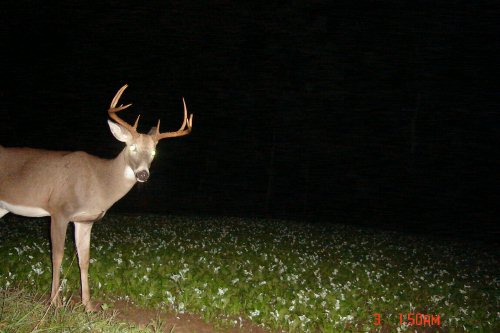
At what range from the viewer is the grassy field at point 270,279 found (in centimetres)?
744

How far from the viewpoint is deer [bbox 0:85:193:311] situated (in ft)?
22.3

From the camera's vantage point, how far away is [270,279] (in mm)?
9492

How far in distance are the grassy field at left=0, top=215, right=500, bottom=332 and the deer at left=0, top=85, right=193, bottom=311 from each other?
2.51ft

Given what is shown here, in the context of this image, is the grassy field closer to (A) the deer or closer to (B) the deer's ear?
(A) the deer

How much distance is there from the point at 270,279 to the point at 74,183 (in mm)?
4404

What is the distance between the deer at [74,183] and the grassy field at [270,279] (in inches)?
30.1

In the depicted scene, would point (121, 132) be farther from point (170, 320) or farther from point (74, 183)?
point (170, 320)

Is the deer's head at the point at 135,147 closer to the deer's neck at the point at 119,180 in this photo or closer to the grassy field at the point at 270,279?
the deer's neck at the point at 119,180

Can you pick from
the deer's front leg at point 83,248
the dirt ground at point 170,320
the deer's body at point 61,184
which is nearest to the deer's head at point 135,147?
the deer's body at point 61,184

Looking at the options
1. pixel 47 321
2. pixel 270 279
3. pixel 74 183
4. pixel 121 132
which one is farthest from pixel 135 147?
pixel 270 279

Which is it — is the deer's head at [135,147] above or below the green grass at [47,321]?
above

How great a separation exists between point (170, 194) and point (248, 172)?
7.58m

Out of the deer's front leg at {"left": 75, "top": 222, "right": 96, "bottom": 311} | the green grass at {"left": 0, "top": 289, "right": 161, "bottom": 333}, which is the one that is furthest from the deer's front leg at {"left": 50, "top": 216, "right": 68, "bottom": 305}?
the green grass at {"left": 0, "top": 289, "right": 161, "bottom": 333}

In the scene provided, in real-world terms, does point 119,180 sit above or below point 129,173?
below
